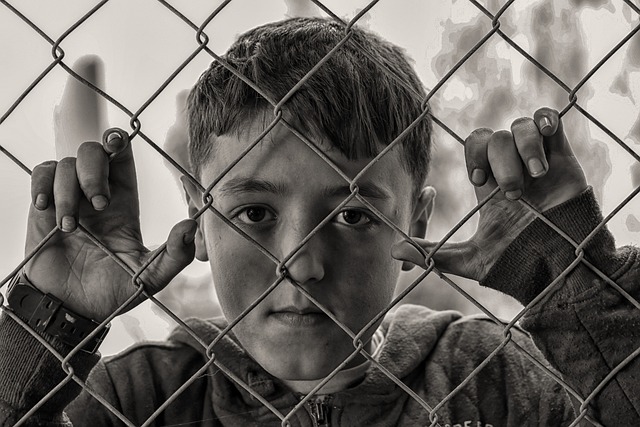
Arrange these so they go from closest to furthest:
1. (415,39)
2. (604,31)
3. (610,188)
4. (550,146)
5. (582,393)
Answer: (550,146) → (582,393) → (610,188) → (415,39) → (604,31)

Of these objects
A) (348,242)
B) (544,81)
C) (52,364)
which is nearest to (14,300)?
(52,364)

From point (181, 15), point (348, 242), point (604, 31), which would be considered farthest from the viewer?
point (604, 31)

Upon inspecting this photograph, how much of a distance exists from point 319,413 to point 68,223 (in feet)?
2.43

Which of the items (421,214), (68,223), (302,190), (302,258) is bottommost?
(68,223)

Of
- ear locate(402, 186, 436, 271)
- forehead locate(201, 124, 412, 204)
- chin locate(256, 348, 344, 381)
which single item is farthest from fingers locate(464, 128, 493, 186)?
ear locate(402, 186, 436, 271)

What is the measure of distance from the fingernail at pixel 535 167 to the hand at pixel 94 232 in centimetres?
47

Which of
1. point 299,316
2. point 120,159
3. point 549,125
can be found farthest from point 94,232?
point 549,125

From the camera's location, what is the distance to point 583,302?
147 centimetres

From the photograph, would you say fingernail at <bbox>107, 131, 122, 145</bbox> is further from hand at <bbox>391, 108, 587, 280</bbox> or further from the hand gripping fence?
hand at <bbox>391, 108, 587, 280</bbox>

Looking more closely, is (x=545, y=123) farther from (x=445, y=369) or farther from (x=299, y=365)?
(x=445, y=369)

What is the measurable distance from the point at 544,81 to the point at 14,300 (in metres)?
3.74

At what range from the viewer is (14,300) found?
157 cm

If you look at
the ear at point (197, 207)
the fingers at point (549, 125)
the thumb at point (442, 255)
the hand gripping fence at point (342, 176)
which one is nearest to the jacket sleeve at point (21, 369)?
the hand gripping fence at point (342, 176)

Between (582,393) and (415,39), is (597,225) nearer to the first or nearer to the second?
(582,393)
